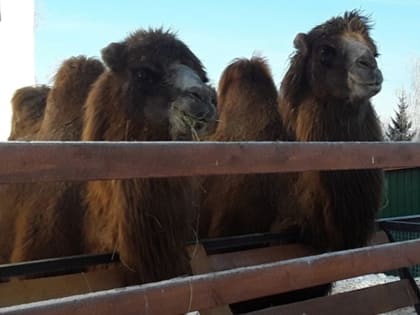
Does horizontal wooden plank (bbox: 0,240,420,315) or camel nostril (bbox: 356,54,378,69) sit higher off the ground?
camel nostril (bbox: 356,54,378,69)

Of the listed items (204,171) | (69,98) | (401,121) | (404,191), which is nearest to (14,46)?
(404,191)

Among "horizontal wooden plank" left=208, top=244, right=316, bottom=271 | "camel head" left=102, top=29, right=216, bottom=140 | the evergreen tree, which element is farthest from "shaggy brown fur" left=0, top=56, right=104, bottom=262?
the evergreen tree

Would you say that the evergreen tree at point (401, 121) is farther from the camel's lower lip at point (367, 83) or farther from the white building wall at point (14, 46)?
the camel's lower lip at point (367, 83)

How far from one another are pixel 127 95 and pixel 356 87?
61.4 inches

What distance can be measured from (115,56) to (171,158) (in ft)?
5.45

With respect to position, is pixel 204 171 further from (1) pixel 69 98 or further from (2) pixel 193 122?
(1) pixel 69 98

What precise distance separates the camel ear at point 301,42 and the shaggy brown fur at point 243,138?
513mm

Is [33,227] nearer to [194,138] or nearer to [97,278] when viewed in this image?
[97,278]

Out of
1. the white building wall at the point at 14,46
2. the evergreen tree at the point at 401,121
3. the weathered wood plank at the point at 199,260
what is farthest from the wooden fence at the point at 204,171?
the evergreen tree at the point at 401,121

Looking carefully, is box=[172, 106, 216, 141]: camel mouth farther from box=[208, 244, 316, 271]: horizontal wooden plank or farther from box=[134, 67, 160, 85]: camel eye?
box=[208, 244, 316, 271]: horizontal wooden plank

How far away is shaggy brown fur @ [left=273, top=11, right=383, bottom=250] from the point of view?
457cm

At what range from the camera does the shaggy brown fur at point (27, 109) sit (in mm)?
5535

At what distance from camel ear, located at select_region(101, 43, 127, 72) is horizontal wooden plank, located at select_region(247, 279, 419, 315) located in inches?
60.1

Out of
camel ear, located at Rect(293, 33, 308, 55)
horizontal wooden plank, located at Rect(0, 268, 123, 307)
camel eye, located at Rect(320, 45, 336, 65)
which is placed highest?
camel ear, located at Rect(293, 33, 308, 55)
